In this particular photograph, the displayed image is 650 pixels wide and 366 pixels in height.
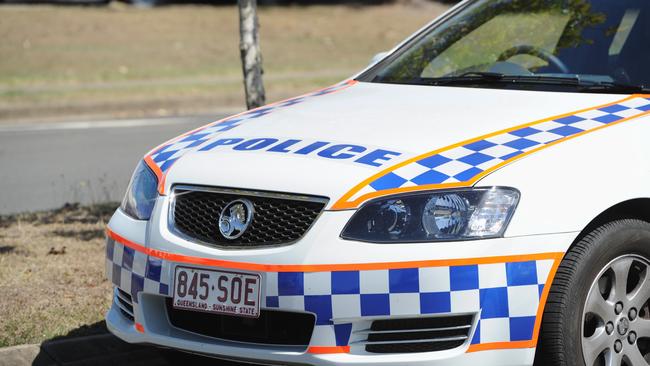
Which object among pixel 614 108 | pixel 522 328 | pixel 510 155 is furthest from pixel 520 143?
pixel 522 328

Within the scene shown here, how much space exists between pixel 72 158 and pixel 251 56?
3.85m

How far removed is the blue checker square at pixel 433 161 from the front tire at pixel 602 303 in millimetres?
490

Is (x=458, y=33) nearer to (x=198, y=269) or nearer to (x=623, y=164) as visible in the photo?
(x=623, y=164)

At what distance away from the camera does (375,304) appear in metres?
3.43

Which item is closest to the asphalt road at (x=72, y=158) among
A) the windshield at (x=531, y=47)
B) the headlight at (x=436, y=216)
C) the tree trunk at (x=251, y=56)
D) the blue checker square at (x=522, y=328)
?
the tree trunk at (x=251, y=56)

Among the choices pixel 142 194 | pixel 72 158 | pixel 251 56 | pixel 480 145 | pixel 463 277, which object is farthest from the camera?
pixel 72 158

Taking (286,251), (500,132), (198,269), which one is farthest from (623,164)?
(198,269)

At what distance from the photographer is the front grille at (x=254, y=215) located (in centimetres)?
359

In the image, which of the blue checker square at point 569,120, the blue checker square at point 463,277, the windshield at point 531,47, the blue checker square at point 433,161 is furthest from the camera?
the windshield at point 531,47

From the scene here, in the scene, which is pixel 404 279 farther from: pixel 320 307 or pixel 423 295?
pixel 320 307

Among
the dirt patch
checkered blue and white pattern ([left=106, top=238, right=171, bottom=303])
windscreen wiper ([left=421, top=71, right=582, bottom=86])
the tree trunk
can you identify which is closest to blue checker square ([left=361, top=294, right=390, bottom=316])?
checkered blue and white pattern ([left=106, top=238, right=171, bottom=303])

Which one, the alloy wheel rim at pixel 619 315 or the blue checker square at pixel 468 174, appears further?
the alloy wheel rim at pixel 619 315

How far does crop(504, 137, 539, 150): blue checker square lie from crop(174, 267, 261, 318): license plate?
920 mm

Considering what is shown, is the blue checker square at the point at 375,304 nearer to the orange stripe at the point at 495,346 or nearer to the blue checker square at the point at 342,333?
the blue checker square at the point at 342,333
